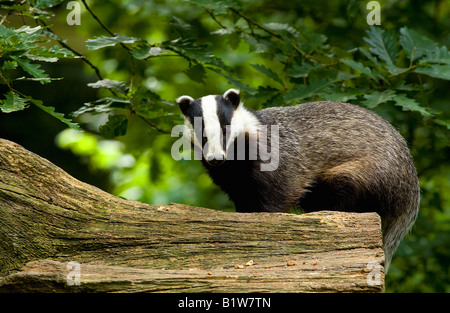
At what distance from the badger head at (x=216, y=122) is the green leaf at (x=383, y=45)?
1573 mm

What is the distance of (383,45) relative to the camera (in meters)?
6.06

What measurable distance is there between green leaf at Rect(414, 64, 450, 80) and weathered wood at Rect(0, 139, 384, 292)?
78.1 inches

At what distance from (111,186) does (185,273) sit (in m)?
7.13

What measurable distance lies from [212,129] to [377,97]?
1.74m

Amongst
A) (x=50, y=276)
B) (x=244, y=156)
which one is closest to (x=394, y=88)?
(x=244, y=156)

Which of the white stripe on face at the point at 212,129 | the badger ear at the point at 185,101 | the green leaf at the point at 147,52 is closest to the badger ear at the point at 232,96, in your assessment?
the white stripe on face at the point at 212,129

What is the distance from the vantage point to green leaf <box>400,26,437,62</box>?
584 cm

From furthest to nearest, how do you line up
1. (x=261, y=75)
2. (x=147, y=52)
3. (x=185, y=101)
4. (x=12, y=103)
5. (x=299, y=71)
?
(x=261, y=75) < (x=299, y=71) < (x=185, y=101) < (x=147, y=52) < (x=12, y=103)

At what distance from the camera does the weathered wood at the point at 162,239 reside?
3.79 m

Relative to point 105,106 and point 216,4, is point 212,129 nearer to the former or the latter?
point 105,106

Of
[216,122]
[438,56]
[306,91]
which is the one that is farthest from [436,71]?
[216,122]

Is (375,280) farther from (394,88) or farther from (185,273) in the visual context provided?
(394,88)

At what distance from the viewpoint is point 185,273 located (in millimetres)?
3834

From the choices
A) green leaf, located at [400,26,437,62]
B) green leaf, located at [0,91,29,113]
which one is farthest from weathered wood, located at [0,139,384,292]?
green leaf, located at [400,26,437,62]
